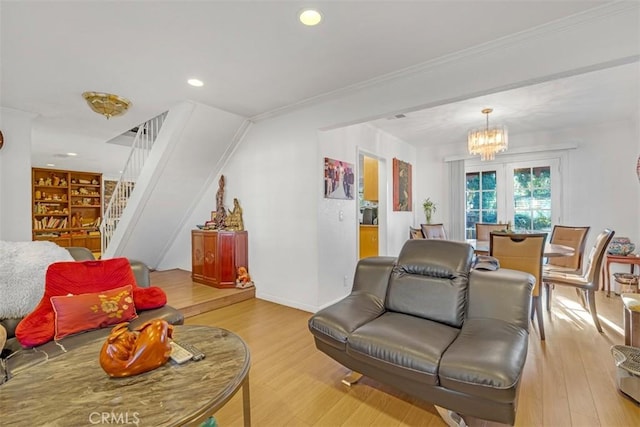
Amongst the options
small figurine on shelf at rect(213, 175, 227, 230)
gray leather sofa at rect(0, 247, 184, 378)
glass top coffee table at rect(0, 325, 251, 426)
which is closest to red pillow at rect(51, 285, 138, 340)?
gray leather sofa at rect(0, 247, 184, 378)

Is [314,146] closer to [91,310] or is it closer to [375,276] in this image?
[375,276]

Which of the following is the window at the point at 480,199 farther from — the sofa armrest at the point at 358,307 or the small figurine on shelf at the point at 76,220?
the small figurine on shelf at the point at 76,220

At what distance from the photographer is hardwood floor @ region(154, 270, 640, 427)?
171 cm

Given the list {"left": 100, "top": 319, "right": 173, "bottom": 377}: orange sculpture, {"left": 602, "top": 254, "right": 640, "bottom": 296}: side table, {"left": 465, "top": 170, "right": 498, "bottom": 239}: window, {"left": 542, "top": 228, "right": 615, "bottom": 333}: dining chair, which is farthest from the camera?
{"left": 465, "top": 170, "right": 498, "bottom": 239}: window

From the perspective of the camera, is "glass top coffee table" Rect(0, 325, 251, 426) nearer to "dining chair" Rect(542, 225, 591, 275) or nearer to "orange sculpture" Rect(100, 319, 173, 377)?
"orange sculpture" Rect(100, 319, 173, 377)

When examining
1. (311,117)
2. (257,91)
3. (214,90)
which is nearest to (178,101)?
(214,90)

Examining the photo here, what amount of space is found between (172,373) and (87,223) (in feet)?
28.7

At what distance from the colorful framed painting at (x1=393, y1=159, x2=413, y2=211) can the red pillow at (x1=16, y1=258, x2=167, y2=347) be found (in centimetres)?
390

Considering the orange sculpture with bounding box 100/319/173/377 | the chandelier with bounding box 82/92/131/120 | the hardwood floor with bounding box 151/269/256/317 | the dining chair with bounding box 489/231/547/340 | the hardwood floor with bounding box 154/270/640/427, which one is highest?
the chandelier with bounding box 82/92/131/120

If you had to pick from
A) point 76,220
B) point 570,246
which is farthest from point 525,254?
point 76,220

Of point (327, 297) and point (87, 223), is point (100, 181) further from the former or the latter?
point (327, 297)

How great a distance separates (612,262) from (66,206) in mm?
11185

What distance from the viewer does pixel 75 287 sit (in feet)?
6.45

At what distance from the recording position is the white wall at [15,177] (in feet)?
11.0
